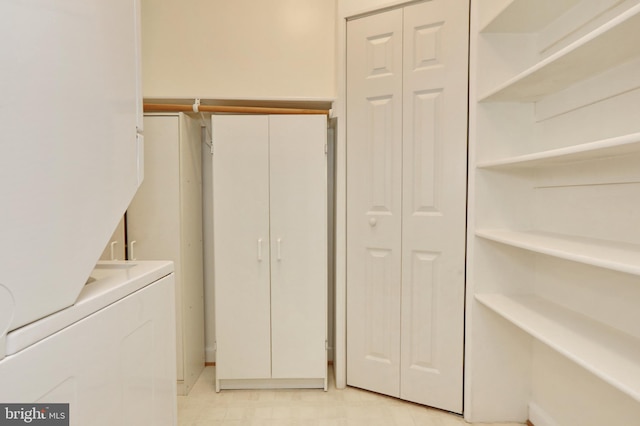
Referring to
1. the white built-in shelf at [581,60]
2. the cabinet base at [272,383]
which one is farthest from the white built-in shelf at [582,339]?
the cabinet base at [272,383]

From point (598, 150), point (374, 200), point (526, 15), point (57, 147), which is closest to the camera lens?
point (57, 147)

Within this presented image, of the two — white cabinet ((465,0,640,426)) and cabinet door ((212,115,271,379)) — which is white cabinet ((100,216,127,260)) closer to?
cabinet door ((212,115,271,379))

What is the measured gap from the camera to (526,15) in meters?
1.61

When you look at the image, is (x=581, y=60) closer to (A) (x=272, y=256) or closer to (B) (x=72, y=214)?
(B) (x=72, y=214)

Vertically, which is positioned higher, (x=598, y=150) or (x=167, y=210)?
(x=598, y=150)

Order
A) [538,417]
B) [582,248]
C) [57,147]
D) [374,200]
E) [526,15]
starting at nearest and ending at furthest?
[57,147] < [582,248] < [526,15] < [538,417] < [374,200]

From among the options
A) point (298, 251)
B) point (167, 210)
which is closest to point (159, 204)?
point (167, 210)

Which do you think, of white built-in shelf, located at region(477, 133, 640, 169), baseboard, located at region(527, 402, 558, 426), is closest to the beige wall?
white built-in shelf, located at region(477, 133, 640, 169)

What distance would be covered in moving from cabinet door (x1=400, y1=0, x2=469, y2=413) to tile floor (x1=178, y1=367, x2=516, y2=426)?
0.37ft

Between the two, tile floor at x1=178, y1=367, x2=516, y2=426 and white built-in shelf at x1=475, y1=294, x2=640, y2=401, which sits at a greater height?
white built-in shelf at x1=475, y1=294, x2=640, y2=401

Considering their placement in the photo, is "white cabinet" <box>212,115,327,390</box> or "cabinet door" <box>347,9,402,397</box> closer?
"cabinet door" <box>347,9,402,397</box>

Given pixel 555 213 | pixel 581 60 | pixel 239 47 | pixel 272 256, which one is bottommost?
pixel 272 256

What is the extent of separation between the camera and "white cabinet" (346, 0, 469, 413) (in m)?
1.93

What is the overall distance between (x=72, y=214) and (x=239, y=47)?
7.41 feet
